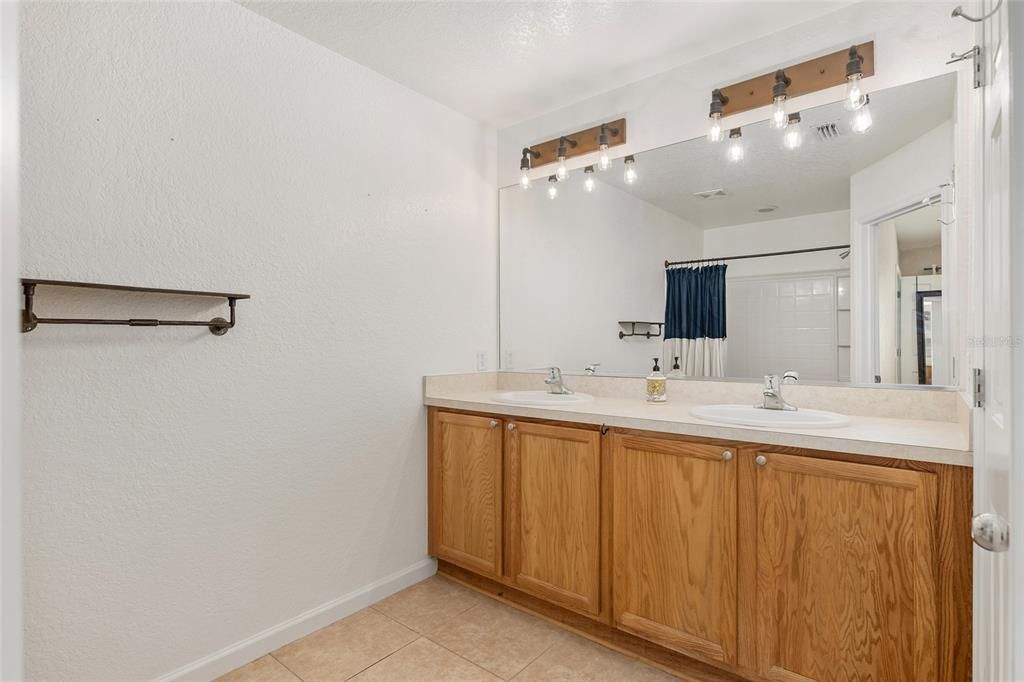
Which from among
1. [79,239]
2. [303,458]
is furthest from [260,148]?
[303,458]

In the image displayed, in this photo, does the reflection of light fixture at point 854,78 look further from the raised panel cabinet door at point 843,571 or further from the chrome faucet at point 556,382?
the chrome faucet at point 556,382

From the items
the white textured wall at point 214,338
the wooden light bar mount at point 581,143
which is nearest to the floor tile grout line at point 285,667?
the white textured wall at point 214,338

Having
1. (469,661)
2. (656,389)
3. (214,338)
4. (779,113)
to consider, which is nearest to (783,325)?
(656,389)

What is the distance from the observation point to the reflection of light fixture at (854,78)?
183 cm

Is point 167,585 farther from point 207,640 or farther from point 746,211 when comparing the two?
point 746,211

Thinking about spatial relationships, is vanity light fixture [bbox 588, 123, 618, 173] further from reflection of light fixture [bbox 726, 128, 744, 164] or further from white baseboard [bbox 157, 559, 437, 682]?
white baseboard [bbox 157, 559, 437, 682]

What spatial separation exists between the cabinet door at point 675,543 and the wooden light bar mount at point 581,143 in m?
1.48

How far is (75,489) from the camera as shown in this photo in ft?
5.16

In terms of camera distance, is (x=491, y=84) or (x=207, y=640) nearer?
(x=207, y=640)

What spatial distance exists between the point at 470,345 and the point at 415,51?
1.42 metres

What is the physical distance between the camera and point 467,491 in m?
2.47

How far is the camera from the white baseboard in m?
1.83

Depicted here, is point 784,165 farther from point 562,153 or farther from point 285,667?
point 285,667

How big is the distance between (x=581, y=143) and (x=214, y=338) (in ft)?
6.25
